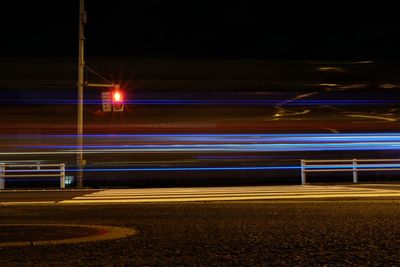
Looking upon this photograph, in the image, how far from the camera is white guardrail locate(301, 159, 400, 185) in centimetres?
1898

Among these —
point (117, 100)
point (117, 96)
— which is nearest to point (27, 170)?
point (117, 100)

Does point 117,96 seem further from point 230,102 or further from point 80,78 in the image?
point 230,102

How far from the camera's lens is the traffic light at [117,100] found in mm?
21000

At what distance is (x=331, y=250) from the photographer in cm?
602

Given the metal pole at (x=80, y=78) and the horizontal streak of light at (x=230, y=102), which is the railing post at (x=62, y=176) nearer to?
the metal pole at (x=80, y=78)

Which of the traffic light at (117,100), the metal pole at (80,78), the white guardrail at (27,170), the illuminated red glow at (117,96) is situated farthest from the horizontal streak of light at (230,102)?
the white guardrail at (27,170)

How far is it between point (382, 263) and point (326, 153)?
15714mm

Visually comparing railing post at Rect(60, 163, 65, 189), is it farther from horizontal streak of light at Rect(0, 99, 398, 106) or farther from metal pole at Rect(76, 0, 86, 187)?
horizontal streak of light at Rect(0, 99, 398, 106)

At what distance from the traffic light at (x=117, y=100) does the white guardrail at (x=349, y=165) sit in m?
7.30

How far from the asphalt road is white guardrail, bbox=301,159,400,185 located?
7452 millimetres

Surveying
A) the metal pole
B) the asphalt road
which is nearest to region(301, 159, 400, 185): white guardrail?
the asphalt road

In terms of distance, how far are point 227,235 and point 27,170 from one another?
13508 millimetres

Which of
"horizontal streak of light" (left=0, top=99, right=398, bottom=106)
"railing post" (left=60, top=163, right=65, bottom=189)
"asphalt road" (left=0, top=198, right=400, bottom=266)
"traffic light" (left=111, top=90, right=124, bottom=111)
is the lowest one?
"asphalt road" (left=0, top=198, right=400, bottom=266)

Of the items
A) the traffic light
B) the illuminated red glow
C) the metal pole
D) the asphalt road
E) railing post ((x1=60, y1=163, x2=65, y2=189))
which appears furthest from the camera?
the illuminated red glow
